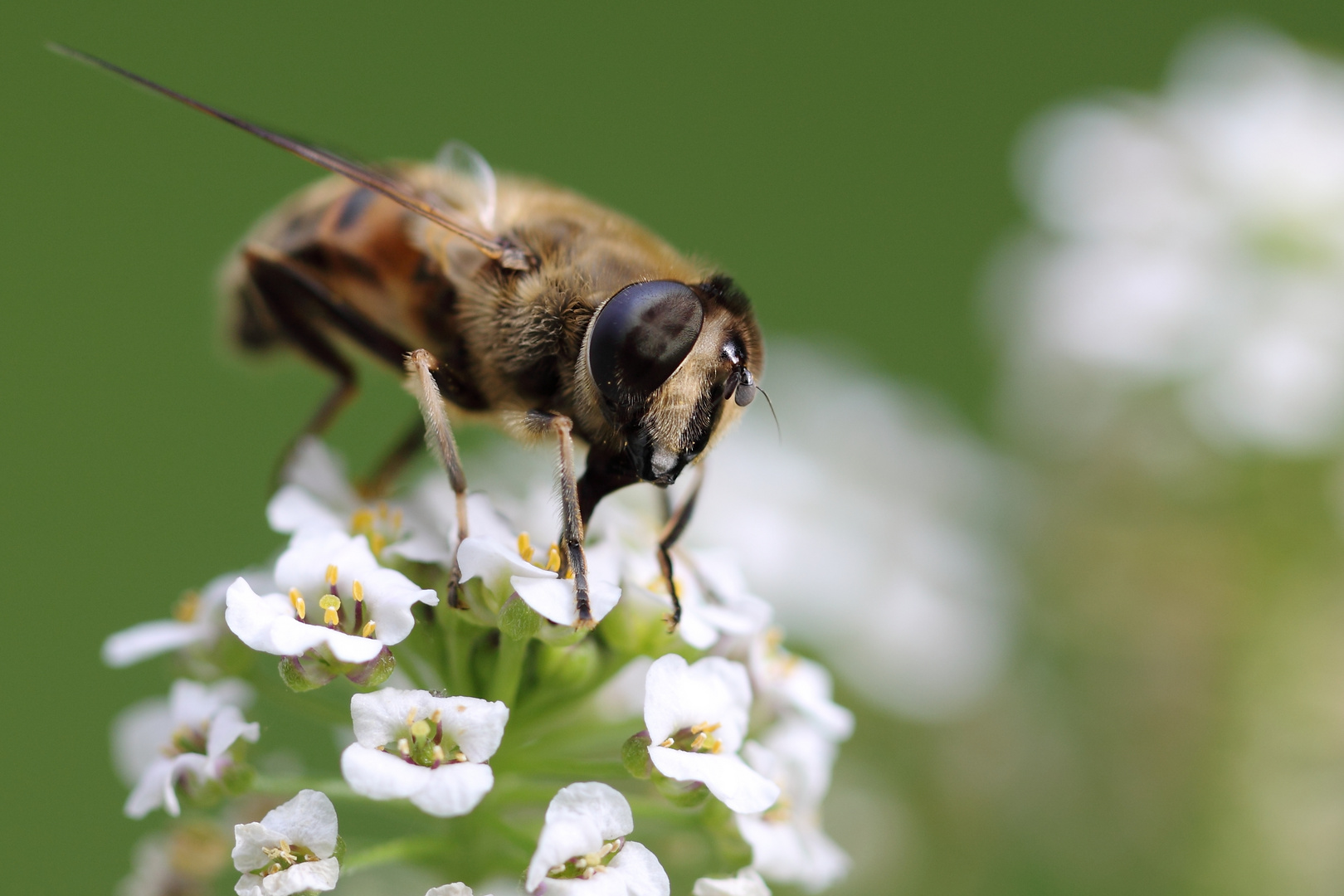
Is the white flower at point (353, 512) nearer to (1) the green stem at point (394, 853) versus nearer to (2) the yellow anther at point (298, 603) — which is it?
(2) the yellow anther at point (298, 603)

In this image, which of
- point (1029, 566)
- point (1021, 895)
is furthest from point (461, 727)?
point (1029, 566)

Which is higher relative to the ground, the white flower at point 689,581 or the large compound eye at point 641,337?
the large compound eye at point 641,337

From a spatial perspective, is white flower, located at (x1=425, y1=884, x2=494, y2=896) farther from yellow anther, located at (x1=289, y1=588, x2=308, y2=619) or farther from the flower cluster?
yellow anther, located at (x1=289, y1=588, x2=308, y2=619)

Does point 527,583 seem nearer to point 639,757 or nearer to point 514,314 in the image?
point 639,757

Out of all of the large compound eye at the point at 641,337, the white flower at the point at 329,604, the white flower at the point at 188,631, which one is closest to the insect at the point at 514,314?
the large compound eye at the point at 641,337

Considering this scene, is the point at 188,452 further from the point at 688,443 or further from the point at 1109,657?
the point at 688,443

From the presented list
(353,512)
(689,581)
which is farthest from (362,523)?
(689,581)

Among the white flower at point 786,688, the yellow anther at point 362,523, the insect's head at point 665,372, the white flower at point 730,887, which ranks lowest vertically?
the white flower at point 730,887
